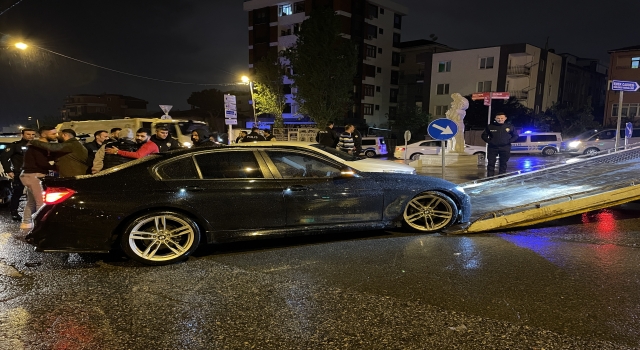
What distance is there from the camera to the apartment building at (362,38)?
4531 cm

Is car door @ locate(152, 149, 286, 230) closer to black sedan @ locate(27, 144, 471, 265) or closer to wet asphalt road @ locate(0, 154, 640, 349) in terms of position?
black sedan @ locate(27, 144, 471, 265)

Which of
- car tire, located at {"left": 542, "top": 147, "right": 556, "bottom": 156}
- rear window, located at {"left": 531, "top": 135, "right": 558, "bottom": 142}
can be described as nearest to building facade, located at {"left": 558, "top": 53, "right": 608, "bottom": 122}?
rear window, located at {"left": 531, "top": 135, "right": 558, "bottom": 142}

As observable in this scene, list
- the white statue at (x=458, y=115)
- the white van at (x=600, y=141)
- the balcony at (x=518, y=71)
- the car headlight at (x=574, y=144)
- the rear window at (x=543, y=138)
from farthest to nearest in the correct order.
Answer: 1. the balcony at (x=518, y=71)
2. the rear window at (x=543, y=138)
3. the car headlight at (x=574, y=144)
4. the white van at (x=600, y=141)
5. the white statue at (x=458, y=115)

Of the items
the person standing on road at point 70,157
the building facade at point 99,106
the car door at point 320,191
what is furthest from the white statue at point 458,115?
the building facade at point 99,106

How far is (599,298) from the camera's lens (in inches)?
137

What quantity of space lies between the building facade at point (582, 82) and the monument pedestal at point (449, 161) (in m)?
35.0

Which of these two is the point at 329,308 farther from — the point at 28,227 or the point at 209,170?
the point at 28,227

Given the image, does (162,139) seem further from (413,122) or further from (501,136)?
(413,122)

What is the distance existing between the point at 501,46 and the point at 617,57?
34.7 feet

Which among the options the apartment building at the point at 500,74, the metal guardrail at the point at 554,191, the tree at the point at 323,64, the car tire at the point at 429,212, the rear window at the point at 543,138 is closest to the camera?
the car tire at the point at 429,212

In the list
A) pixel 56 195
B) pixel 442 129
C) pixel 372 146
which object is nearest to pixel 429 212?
pixel 442 129

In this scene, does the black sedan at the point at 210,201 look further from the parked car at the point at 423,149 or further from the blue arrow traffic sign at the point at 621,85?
the parked car at the point at 423,149

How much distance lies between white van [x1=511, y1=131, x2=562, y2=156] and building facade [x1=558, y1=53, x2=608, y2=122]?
23915mm

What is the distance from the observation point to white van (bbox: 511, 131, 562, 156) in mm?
25203
